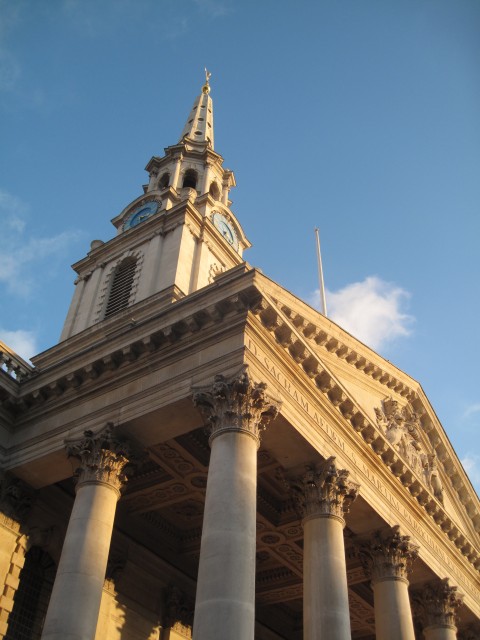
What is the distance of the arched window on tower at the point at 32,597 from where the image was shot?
1788 centimetres

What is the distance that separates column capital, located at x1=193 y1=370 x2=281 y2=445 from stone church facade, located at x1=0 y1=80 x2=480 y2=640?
0.05 meters

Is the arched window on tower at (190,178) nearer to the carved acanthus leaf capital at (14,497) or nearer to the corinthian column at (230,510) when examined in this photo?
the carved acanthus leaf capital at (14,497)

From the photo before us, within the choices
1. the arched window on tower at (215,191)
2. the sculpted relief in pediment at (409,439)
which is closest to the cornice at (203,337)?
the sculpted relief in pediment at (409,439)

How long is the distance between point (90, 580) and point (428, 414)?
49.5 ft

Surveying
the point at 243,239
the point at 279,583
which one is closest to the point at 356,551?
the point at 279,583

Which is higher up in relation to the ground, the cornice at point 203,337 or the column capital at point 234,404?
the cornice at point 203,337

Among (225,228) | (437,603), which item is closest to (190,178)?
(225,228)

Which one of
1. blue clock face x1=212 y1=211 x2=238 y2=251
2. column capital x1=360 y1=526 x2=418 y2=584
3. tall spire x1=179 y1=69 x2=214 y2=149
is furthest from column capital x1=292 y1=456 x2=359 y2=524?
tall spire x1=179 y1=69 x2=214 y2=149

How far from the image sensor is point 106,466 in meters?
15.5

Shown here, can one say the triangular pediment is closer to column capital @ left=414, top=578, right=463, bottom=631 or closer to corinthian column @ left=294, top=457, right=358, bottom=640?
column capital @ left=414, top=578, right=463, bottom=631

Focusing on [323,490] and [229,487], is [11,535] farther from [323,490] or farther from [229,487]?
[323,490]

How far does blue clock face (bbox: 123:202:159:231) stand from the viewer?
3503 cm

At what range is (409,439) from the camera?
2330cm

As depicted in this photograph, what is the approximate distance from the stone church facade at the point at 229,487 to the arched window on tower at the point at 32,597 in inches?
1.9
